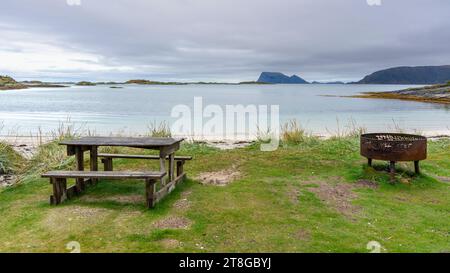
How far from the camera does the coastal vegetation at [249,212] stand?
4332mm

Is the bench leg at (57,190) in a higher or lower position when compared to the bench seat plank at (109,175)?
lower

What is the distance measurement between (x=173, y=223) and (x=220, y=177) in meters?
2.72

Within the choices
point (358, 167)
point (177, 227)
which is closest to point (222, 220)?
point (177, 227)

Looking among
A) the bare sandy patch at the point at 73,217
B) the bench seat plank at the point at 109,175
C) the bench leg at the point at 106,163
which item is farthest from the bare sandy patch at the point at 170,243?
the bench leg at the point at 106,163

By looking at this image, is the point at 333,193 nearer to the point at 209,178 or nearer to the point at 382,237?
→ the point at 382,237

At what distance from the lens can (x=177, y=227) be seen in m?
4.80

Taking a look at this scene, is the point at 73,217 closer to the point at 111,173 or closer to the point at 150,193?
the point at 111,173

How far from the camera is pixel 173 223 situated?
4.93 meters

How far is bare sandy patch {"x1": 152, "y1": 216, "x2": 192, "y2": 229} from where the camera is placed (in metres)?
4.82

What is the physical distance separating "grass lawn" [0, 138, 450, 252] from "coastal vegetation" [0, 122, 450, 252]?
0.01m

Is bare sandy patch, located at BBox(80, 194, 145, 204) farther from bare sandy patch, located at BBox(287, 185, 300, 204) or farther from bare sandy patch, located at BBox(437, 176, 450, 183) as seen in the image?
bare sandy patch, located at BBox(437, 176, 450, 183)

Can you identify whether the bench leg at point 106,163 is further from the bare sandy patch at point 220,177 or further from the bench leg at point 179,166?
the bare sandy patch at point 220,177

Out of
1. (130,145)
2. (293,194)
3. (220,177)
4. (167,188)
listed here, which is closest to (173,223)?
(167,188)

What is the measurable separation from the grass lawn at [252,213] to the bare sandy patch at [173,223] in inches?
0.5
